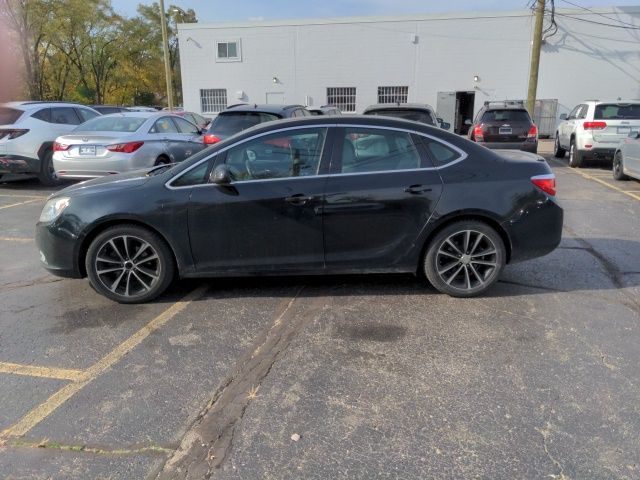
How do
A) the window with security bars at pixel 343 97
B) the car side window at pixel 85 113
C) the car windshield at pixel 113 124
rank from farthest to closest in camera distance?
1. the window with security bars at pixel 343 97
2. the car side window at pixel 85 113
3. the car windshield at pixel 113 124

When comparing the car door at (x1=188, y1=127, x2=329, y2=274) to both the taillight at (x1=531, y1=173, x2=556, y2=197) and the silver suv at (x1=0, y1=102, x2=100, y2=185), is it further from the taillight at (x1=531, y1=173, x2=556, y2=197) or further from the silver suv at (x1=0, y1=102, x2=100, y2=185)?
the silver suv at (x1=0, y1=102, x2=100, y2=185)

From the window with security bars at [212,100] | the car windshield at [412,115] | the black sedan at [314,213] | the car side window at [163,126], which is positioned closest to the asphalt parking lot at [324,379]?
the black sedan at [314,213]

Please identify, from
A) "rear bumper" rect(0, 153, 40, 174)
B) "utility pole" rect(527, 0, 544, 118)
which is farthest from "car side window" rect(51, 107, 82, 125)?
"utility pole" rect(527, 0, 544, 118)

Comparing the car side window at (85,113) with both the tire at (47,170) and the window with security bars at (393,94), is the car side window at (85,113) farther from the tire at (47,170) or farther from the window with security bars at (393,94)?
the window with security bars at (393,94)

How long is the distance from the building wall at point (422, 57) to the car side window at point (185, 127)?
60.0ft

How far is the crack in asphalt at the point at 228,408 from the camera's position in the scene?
2.53 metres

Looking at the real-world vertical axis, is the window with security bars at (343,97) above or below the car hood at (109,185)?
above

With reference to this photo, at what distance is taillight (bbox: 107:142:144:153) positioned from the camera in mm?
8609

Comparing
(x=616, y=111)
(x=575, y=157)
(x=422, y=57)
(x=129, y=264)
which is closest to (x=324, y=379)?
(x=129, y=264)

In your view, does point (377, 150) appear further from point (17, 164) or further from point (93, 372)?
point (17, 164)

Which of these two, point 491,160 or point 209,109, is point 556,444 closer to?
point 491,160

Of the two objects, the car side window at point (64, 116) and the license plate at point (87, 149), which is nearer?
the license plate at point (87, 149)

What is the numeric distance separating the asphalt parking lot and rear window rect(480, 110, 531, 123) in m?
8.64

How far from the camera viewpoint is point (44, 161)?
34.4ft
